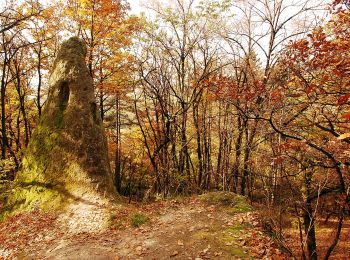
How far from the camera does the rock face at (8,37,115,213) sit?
8756 millimetres

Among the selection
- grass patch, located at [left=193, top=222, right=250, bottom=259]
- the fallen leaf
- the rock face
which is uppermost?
the rock face

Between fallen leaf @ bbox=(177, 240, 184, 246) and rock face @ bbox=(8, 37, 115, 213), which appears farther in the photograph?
rock face @ bbox=(8, 37, 115, 213)

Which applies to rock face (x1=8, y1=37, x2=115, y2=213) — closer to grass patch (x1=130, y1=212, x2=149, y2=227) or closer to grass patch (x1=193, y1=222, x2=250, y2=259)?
grass patch (x1=130, y1=212, x2=149, y2=227)

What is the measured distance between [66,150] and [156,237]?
14.7ft

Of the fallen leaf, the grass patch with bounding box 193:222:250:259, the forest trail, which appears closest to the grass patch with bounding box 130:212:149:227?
the forest trail

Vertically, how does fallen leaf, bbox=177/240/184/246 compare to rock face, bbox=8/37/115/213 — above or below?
below

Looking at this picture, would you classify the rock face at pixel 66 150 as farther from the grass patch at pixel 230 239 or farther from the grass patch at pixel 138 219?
the grass patch at pixel 230 239

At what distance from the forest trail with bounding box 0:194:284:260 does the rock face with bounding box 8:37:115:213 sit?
2.98 ft

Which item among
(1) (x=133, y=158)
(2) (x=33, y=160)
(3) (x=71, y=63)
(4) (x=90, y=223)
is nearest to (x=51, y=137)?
(2) (x=33, y=160)

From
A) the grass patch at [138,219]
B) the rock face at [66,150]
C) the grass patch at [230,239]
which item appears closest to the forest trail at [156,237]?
the grass patch at [230,239]

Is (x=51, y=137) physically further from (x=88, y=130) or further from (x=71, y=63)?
(x=71, y=63)

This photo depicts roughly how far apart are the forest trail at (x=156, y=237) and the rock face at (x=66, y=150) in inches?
35.8

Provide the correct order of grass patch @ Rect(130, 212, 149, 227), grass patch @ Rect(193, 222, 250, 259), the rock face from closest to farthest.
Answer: grass patch @ Rect(193, 222, 250, 259), grass patch @ Rect(130, 212, 149, 227), the rock face

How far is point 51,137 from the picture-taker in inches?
Result: 372
